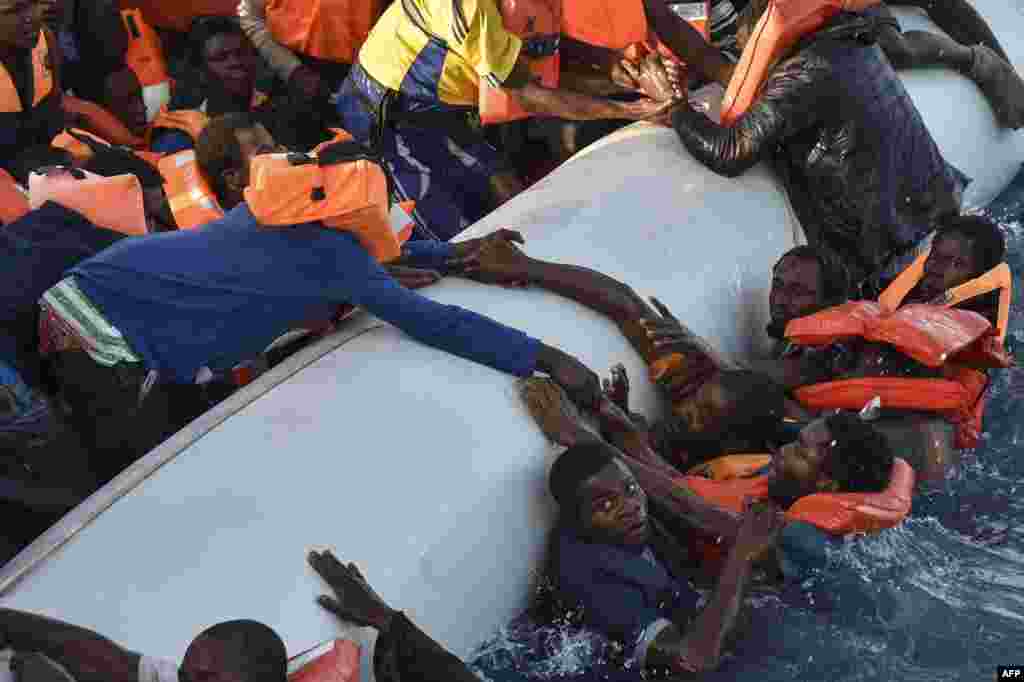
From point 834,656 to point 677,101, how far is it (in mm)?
2366

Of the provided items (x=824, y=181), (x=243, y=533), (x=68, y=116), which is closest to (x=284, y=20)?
(x=68, y=116)

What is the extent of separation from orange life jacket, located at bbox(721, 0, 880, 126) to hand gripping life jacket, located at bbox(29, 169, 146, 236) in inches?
80.7

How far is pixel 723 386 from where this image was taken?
4258 mm

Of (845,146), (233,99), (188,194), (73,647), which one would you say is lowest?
(233,99)

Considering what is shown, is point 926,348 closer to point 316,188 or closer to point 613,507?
point 613,507

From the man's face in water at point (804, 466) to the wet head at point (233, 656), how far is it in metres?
1.56

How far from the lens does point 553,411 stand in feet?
12.6

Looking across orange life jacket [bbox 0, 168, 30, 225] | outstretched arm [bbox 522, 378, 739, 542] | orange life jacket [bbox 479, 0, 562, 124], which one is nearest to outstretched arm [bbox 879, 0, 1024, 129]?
orange life jacket [bbox 479, 0, 562, 124]

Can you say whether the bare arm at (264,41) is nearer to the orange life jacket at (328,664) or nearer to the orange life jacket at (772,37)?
the orange life jacket at (772,37)

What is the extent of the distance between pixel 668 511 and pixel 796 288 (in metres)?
1.18

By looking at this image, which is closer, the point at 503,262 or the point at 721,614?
the point at 721,614

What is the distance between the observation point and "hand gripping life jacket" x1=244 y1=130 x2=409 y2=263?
3660mm

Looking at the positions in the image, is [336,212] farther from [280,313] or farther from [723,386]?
[723,386]

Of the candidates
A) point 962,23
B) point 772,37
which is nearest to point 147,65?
point 772,37
